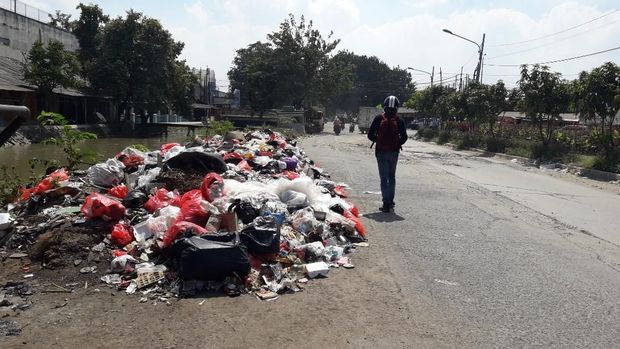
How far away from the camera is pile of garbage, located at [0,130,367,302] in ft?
14.5

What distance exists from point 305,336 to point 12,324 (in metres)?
2.06

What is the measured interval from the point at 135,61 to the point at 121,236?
36135 millimetres

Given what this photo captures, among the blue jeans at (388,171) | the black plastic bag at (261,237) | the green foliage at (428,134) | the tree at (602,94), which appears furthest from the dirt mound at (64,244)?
the green foliage at (428,134)

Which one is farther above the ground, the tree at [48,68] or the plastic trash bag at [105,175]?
the tree at [48,68]

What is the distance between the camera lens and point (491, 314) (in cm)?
412

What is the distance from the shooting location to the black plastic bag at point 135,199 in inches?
245

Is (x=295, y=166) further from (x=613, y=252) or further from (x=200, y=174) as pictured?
(x=613, y=252)

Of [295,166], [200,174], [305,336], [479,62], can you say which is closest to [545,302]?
[305,336]

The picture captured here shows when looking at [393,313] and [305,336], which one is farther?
[393,313]

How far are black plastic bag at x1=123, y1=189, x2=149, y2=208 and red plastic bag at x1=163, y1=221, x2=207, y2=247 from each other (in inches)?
57.9

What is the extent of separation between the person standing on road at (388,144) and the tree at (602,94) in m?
12.9

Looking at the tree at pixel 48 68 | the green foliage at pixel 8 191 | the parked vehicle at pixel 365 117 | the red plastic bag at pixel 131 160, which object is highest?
the tree at pixel 48 68

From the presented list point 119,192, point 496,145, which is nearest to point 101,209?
point 119,192

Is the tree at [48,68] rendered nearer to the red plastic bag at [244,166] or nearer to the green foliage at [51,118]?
the green foliage at [51,118]
